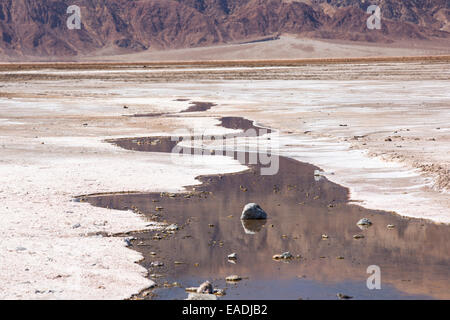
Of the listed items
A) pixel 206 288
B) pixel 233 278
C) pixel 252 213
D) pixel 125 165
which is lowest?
pixel 125 165

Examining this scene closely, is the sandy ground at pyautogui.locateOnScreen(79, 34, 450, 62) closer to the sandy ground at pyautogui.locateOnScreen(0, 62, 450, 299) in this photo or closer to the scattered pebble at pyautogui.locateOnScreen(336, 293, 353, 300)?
the sandy ground at pyautogui.locateOnScreen(0, 62, 450, 299)

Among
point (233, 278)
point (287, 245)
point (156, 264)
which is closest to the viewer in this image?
point (233, 278)

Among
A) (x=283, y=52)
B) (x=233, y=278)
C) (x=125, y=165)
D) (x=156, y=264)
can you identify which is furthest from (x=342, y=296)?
(x=283, y=52)

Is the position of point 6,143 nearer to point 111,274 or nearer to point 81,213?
point 81,213

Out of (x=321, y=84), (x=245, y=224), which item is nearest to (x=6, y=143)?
(x=245, y=224)

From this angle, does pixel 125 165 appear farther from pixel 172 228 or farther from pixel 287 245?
pixel 287 245

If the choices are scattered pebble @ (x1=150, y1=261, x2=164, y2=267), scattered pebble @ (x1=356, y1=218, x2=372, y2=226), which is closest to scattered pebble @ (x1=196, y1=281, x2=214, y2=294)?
scattered pebble @ (x1=150, y1=261, x2=164, y2=267)
